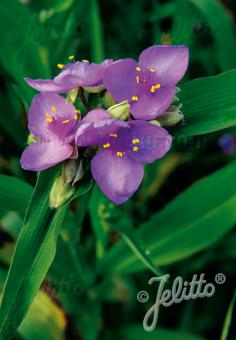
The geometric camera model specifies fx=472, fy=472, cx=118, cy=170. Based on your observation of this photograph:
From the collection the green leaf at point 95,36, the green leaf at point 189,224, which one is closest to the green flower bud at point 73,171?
the green leaf at point 189,224

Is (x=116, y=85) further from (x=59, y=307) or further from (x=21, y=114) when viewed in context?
(x=21, y=114)

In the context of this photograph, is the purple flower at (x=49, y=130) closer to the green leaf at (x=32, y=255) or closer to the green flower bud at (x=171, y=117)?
the green leaf at (x=32, y=255)

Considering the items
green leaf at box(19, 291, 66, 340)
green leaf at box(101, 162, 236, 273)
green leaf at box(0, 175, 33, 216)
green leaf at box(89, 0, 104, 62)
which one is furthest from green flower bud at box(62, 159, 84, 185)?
green leaf at box(89, 0, 104, 62)

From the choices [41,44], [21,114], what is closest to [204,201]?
[41,44]

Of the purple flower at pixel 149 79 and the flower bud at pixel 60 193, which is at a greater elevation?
the purple flower at pixel 149 79

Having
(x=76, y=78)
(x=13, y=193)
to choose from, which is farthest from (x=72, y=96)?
(x=13, y=193)

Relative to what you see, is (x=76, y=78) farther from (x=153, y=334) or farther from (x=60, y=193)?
(x=153, y=334)

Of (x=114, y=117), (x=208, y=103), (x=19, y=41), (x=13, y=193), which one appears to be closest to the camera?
(x=114, y=117)
